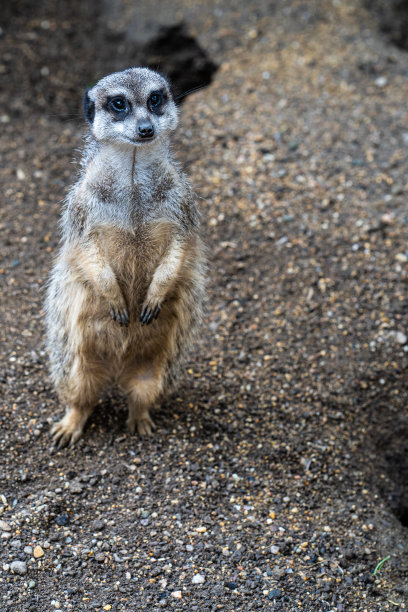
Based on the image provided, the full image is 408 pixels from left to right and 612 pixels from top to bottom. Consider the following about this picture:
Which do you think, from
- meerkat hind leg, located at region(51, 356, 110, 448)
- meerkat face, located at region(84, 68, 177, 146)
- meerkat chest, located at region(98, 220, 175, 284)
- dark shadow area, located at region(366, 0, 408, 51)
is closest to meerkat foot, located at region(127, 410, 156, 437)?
meerkat hind leg, located at region(51, 356, 110, 448)

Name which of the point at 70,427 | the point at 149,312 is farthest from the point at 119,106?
the point at 70,427

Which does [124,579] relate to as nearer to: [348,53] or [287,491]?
[287,491]

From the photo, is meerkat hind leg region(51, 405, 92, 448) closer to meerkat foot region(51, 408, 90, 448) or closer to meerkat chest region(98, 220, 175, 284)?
meerkat foot region(51, 408, 90, 448)

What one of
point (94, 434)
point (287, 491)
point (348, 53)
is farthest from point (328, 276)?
point (348, 53)

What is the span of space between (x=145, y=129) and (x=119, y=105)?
0.26m

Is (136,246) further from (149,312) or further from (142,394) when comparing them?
(142,394)

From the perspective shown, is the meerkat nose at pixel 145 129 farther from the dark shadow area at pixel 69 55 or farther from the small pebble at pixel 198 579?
the dark shadow area at pixel 69 55

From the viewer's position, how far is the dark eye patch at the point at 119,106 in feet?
10.2

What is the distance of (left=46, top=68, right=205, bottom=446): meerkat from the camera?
3.20 metres

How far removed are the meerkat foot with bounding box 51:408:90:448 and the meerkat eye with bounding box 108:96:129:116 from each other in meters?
1.49

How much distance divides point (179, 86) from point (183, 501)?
3.59m

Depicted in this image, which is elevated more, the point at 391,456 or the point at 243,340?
the point at 243,340

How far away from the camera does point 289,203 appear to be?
4.93 metres

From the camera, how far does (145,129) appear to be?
296cm
